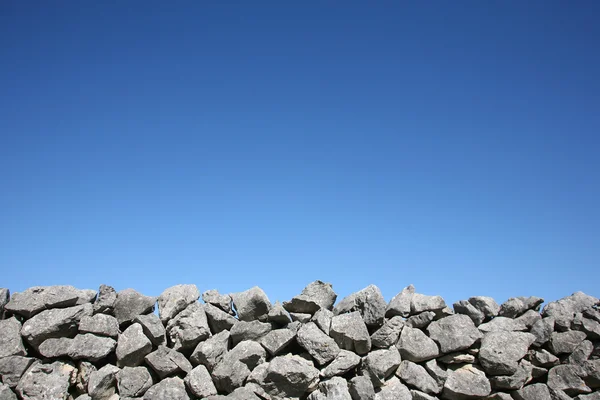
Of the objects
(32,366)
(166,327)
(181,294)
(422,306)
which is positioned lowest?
(32,366)

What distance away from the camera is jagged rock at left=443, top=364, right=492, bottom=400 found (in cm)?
752

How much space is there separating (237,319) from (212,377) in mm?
959

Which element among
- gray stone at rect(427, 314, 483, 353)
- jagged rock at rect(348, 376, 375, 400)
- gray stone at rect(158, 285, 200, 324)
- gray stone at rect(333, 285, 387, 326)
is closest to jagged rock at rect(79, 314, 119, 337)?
gray stone at rect(158, 285, 200, 324)

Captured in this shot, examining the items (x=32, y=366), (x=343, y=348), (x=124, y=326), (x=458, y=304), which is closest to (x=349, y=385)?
(x=343, y=348)

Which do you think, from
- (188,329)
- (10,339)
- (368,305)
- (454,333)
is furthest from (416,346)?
(10,339)

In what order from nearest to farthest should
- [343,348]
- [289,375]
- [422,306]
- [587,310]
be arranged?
[289,375] < [343,348] < [422,306] < [587,310]

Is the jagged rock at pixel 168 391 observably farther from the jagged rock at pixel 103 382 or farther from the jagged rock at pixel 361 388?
the jagged rock at pixel 361 388

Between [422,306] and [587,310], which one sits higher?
[587,310]

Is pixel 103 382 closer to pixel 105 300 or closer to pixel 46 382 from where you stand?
pixel 46 382

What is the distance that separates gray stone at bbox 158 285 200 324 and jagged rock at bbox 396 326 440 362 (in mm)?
3321

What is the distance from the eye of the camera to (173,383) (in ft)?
23.4

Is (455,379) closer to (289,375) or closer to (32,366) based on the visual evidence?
(289,375)

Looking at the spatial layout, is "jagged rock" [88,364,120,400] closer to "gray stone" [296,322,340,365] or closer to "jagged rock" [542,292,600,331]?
"gray stone" [296,322,340,365]

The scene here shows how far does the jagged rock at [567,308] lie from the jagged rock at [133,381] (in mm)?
6785
